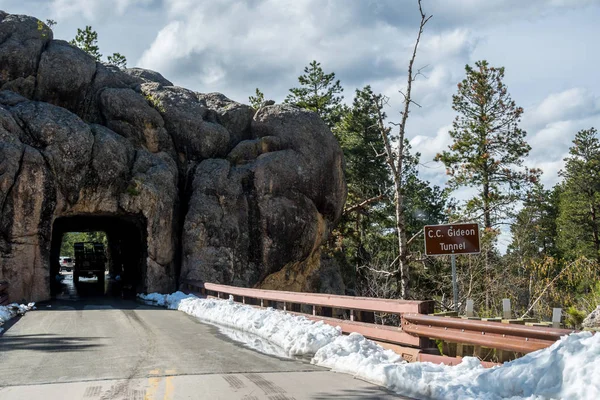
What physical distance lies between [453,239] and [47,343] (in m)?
7.98

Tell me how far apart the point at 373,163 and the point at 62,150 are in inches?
950

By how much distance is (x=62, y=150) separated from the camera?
75.4ft

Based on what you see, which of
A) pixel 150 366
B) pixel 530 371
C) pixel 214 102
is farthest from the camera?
pixel 214 102

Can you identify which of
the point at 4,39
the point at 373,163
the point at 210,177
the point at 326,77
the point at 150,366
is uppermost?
the point at 326,77

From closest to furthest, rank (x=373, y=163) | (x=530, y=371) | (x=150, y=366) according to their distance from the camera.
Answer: (x=530, y=371) < (x=150, y=366) < (x=373, y=163)

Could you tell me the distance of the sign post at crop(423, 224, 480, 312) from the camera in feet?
34.6

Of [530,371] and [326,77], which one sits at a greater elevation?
[326,77]

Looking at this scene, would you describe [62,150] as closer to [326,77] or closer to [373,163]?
[373,163]

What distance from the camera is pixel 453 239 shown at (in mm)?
10648

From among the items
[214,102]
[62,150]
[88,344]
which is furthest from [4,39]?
[88,344]

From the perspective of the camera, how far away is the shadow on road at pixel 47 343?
10664 mm

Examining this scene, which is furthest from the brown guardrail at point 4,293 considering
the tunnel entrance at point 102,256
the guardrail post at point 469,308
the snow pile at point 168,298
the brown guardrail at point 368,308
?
the guardrail post at point 469,308

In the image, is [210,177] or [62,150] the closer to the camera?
[62,150]

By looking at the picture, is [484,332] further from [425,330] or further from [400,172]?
[400,172]
